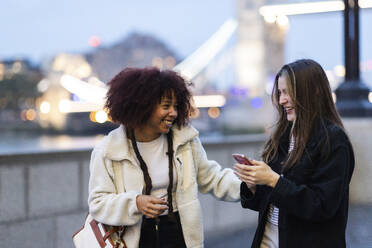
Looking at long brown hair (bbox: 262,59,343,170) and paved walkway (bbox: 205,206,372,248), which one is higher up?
long brown hair (bbox: 262,59,343,170)

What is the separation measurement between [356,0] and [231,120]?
32.1m

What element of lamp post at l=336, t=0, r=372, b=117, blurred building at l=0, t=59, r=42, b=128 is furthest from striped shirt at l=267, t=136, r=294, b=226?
blurred building at l=0, t=59, r=42, b=128

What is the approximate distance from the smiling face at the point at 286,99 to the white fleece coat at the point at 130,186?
0.68m

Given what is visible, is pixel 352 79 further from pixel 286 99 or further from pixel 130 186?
pixel 130 186

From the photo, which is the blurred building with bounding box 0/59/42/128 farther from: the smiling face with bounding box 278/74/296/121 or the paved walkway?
the smiling face with bounding box 278/74/296/121

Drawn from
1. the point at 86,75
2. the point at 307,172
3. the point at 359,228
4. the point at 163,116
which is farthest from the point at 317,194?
the point at 86,75

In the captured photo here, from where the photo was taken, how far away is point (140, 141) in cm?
293

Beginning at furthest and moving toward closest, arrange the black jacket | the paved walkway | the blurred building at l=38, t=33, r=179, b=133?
1. the blurred building at l=38, t=33, r=179, b=133
2. the paved walkway
3. the black jacket

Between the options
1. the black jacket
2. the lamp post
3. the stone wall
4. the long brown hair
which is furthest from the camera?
the lamp post

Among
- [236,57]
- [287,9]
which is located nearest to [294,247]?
[287,9]

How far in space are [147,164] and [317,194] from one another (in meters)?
0.96

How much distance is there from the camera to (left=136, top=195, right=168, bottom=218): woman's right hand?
2593mm

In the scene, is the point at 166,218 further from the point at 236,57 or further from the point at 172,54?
the point at 172,54

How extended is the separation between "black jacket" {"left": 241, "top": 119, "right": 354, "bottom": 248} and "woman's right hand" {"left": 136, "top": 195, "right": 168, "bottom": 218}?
1.66 ft
